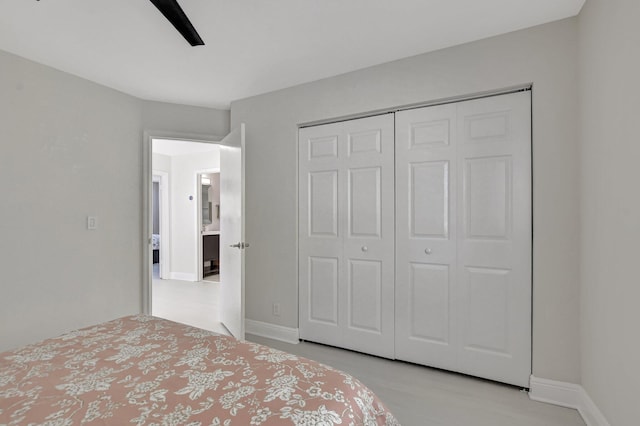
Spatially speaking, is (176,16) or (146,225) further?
(146,225)

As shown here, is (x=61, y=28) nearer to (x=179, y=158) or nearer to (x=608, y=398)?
(x=608, y=398)

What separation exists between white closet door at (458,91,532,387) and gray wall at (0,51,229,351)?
3.06m

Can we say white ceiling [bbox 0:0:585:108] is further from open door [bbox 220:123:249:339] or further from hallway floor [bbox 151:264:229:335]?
hallway floor [bbox 151:264:229:335]

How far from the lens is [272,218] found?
10.6 feet

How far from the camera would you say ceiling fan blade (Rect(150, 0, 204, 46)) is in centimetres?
146

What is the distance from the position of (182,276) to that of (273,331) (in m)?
3.71

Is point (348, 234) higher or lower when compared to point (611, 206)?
lower

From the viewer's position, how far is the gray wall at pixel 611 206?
1.41m

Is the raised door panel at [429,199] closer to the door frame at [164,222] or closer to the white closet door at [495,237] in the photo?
the white closet door at [495,237]

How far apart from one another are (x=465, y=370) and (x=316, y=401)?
1.87 m

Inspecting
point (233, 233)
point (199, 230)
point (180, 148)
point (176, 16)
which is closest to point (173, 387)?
point (176, 16)

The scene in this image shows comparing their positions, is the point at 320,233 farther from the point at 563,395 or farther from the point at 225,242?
the point at 563,395

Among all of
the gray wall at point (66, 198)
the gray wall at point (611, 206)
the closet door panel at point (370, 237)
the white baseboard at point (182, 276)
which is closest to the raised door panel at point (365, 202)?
the closet door panel at point (370, 237)

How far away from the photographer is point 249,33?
222 cm
